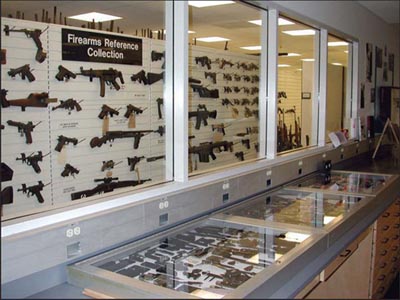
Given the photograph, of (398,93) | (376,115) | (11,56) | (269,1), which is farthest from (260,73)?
(398,93)

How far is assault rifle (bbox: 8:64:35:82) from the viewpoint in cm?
339

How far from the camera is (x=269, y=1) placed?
3.15 metres

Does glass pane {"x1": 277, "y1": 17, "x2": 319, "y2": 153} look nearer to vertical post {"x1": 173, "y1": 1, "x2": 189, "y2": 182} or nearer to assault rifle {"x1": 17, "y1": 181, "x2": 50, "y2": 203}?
vertical post {"x1": 173, "y1": 1, "x2": 189, "y2": 182}

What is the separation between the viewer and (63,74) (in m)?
3.81

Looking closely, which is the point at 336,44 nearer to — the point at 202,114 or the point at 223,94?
the point at 223,94

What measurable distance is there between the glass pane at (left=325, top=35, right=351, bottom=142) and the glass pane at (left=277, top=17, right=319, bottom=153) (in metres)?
0.19

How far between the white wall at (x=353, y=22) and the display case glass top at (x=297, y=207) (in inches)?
53.6

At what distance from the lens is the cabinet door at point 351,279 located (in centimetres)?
181

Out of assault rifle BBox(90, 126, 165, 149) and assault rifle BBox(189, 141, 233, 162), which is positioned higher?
assault rifle BBox(90, 126, 165, 149)

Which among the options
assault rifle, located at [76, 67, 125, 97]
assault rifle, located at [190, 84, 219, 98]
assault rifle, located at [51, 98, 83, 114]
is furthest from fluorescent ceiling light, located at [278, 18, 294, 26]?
assault rifle, located at [51, 98, 83, 114]

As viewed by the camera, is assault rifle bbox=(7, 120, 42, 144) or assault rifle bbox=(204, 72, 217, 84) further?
assault rifle bbox=(204, 72, 217, 84)

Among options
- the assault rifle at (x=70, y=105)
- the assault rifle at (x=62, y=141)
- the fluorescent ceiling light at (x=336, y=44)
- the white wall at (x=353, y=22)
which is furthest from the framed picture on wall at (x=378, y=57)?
the assault rifle at (x=62, y=141)

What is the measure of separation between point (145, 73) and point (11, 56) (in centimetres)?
138

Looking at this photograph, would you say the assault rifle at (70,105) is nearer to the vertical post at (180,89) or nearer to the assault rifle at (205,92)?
the assault rifle at (205,92)
